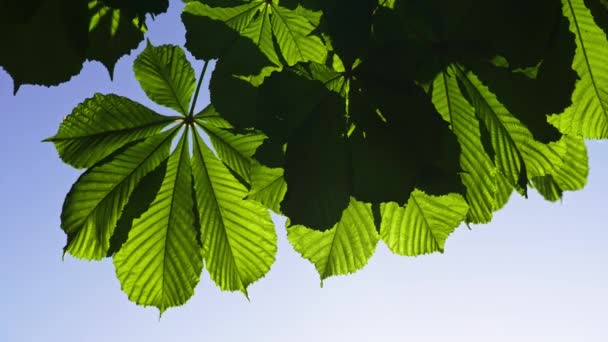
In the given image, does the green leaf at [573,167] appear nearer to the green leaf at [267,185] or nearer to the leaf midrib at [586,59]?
the leaf midrib at [586,59]

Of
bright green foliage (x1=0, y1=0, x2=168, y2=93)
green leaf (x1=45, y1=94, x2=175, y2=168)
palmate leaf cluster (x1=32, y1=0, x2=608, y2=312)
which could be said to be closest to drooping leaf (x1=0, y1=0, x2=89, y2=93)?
bright green foliage (x1=0, y1=0, x2=168, y2=93)

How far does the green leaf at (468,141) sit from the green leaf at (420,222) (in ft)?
0.13

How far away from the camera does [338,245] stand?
113 cm

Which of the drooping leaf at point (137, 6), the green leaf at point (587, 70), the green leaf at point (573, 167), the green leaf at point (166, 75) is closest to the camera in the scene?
the drooping leaf at point (137, 6)

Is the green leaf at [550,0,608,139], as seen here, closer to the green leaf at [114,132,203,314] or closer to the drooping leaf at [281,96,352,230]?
the drooping leaf at [281,96,352,230]

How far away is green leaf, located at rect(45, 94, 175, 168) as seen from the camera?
4.10 feet

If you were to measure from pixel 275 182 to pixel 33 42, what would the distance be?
0.45m

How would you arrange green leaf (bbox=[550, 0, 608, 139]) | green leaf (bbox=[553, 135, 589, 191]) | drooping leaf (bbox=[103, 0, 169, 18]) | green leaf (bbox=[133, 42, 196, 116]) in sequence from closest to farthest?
drooping leaf (bbox=[103, 0, 169, 18]) < green leaf (bbox=[550, 0, 608, 139]) < green leaf (bbox=[553, 135, 589, 191]) < green leaf (bbox=[133, 42, 196, 116])

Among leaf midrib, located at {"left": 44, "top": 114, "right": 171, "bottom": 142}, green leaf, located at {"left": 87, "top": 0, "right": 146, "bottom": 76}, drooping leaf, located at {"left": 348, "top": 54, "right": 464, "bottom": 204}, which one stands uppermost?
green leaf, located at {"left": 87, "top": 0, "right": 146, "bottom": 76}

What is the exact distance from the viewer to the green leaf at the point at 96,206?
3.85 ft

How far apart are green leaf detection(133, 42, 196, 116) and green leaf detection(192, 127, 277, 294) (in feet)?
0.83

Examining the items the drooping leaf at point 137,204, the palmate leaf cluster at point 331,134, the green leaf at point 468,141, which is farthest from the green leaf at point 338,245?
the drooping leaf at point 137,204

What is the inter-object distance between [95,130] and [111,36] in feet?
1.19

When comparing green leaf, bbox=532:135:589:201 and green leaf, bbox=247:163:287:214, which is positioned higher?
green leaf, bbox=247:163:287:214
